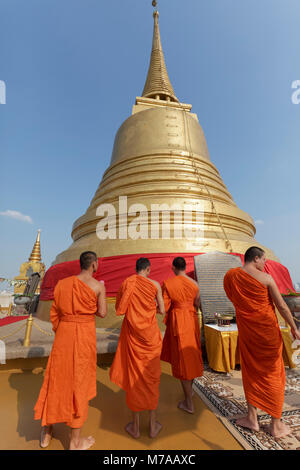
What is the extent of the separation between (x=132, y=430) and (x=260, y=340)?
1424 millimetres

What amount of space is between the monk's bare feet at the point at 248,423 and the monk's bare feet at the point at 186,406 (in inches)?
17.5

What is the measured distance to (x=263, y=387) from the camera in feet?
6.80

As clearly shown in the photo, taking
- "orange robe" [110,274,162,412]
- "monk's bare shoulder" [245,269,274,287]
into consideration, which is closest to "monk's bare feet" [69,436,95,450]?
"orange robe" [110,274,162,412]

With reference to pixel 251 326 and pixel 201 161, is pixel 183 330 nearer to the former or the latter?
pixel 251 326

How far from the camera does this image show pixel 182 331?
8.55ft

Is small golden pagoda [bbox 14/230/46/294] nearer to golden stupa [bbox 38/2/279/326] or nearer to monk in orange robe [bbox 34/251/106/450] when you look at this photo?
golden stupa [bbox 38/2/279/326]

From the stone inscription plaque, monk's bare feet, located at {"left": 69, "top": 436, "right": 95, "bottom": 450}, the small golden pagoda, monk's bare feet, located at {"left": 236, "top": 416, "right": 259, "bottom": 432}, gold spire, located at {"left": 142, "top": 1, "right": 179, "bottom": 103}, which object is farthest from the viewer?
the small golden pagoda

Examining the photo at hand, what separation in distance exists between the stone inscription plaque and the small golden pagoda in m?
16.6

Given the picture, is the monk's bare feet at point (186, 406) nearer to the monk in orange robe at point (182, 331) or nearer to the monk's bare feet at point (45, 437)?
the monk in orange robe at point (182, 331)

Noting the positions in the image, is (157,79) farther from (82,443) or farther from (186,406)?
(82,443)

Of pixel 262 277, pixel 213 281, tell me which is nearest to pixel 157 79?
pixel 213 281

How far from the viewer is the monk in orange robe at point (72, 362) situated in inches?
70.4

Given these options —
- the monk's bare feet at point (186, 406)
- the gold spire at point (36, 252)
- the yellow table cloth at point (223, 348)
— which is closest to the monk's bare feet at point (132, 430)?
the monk's bare feet at point (186, 406)

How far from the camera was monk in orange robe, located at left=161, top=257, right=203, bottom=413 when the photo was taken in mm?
2470
